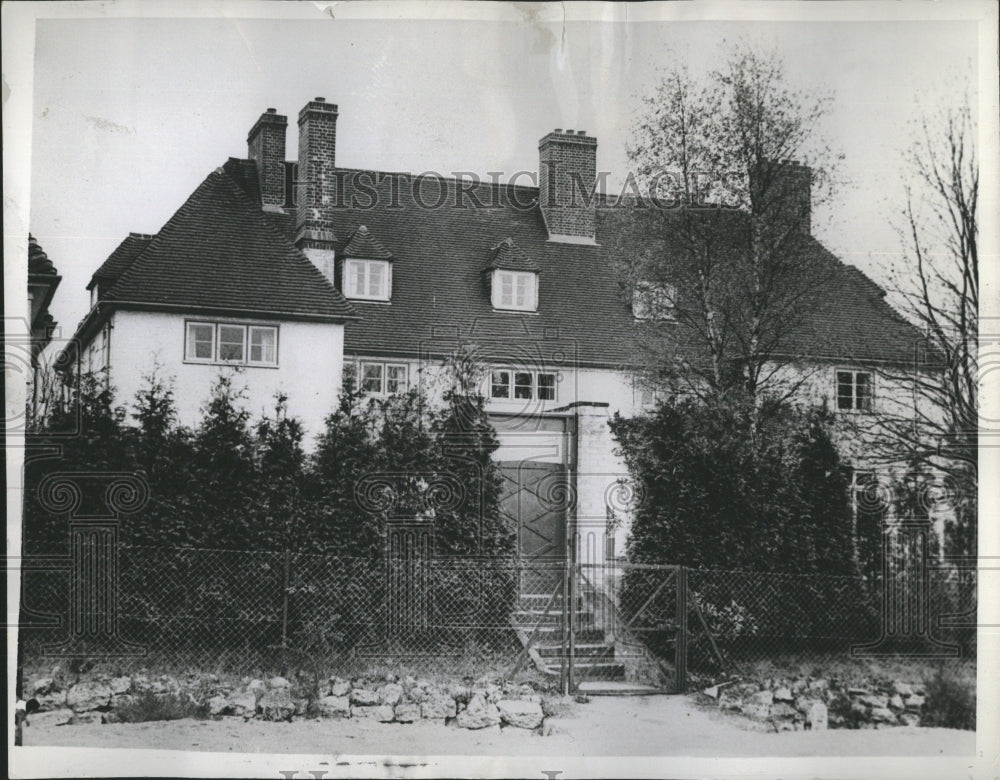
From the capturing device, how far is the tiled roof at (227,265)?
6121 millimetres

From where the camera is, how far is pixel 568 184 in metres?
6.18

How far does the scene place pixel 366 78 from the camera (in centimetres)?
597

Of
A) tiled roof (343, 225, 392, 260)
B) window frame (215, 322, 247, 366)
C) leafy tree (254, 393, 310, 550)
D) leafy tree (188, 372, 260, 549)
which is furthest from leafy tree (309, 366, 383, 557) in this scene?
tiled roof (343, 225, 392, 260)

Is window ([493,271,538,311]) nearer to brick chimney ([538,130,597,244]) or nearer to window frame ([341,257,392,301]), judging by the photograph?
brick chimney ([538,130,597,244])

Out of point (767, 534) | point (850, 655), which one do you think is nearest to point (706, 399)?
point (767, 534)

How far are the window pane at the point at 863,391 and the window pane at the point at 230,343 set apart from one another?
11.5ft

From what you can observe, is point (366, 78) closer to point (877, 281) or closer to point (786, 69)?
point (786, 69)

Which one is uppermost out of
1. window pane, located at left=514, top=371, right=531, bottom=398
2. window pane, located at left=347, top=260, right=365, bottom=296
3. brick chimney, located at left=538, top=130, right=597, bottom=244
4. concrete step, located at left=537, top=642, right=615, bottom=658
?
brick chimney, located at left=538, top=130, right=597, bottom=244

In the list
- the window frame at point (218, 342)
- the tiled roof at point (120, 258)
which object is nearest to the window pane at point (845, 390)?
the window frame at point (218, 342)

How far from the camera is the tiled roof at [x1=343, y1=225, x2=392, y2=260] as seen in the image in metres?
6.51

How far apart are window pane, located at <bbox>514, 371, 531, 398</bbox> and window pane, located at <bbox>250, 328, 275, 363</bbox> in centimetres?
139

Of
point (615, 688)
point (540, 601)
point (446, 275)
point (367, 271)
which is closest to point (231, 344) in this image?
point (367, 271)

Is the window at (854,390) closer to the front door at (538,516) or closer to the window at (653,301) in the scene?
the window at (653,301)

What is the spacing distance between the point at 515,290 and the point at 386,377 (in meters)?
0.95
